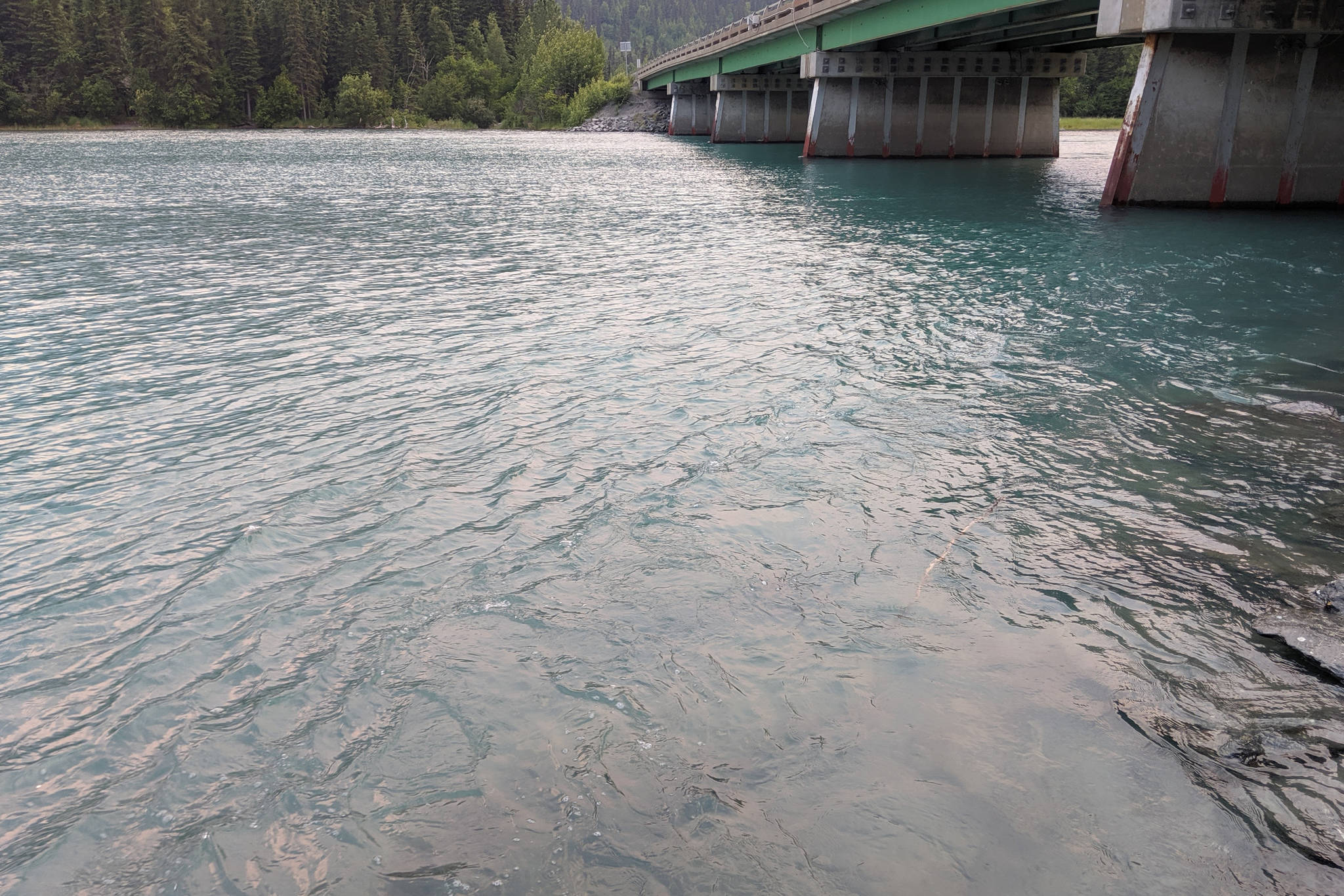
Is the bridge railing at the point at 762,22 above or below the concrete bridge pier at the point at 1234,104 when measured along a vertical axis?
above

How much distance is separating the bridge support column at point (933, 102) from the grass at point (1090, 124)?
200 ft

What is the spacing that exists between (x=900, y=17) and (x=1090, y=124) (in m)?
89.1

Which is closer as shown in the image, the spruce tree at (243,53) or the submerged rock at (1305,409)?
the submerged rock at (1305,409)

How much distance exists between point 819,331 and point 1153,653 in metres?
9.89

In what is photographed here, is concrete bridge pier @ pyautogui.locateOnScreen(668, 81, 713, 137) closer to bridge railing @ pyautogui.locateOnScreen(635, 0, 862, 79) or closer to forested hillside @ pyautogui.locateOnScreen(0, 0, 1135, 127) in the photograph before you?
bridge railing @ pyautogui.locateOnScreen(635, 0, 862, 79)

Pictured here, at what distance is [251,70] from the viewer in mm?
146125

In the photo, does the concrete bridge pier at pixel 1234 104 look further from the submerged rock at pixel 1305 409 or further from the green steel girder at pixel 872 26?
the submerged rock at pixel 1305 409

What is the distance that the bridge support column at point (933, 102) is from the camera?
55.3m

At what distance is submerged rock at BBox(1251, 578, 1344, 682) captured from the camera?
614 centimetres

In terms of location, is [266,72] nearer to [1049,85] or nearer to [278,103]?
[278,103]

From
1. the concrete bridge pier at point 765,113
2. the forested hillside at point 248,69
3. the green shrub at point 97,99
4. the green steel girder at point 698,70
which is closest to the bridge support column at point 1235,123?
the green steel girder at point 698,70

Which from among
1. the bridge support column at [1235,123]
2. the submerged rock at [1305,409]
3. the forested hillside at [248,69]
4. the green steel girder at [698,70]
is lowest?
the submerged rock at [1305,409]

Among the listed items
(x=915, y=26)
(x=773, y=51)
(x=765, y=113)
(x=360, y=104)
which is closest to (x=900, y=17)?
(x=915, y=26)

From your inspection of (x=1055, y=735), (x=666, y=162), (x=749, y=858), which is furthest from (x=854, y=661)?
(x=666, y=162)
